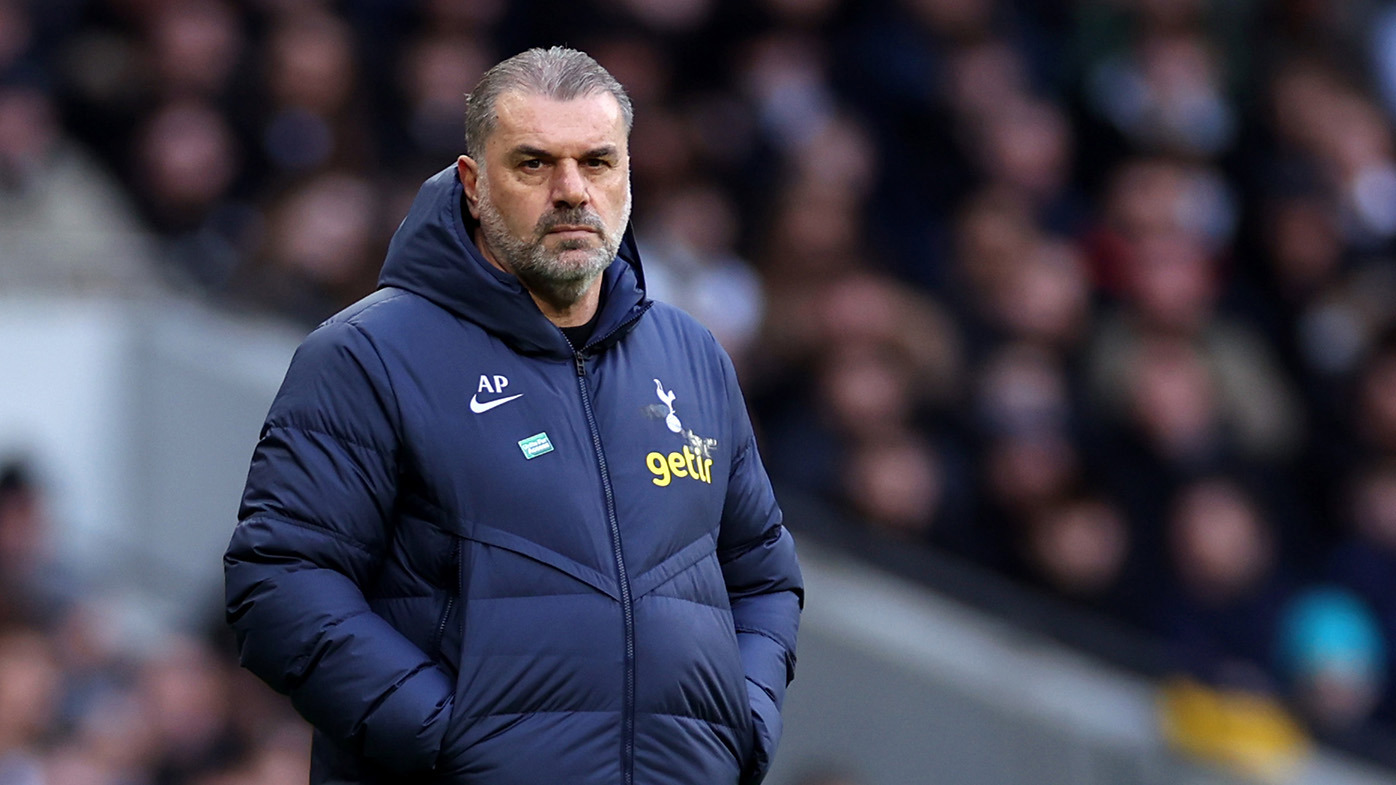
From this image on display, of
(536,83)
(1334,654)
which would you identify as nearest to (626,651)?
(536,83)

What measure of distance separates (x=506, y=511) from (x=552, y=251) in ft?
1.26

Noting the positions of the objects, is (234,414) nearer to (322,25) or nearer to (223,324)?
(223,324)

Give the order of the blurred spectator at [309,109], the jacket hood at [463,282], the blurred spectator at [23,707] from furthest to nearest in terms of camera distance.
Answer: the blurred spectator at [309,109]
the blurred spectator at [23,707]
the jacket hood at [463,282]

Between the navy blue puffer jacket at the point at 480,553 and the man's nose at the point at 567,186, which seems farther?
the man's nose at the point at 567,186

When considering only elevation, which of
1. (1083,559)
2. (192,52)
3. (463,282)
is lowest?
(1083,559)

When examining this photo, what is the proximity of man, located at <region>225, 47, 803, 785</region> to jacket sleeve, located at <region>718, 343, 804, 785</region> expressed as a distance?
1.6 inches

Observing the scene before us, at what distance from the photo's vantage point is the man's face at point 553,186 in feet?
10.0

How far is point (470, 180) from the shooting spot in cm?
316

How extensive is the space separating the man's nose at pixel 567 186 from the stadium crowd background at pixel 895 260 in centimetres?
396

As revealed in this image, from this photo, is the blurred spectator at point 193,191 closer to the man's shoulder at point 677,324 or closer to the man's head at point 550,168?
the man's shoulder at point 677,324

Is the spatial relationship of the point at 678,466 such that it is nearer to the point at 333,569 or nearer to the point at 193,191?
the point at 333,569

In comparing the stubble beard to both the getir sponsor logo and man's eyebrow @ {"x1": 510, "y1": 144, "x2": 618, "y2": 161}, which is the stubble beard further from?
the getir sponsor logo

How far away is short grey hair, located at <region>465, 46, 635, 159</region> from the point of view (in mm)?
3072

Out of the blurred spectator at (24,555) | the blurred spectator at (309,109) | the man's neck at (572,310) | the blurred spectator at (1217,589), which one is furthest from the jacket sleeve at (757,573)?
the blurred spectator at (309,109)
